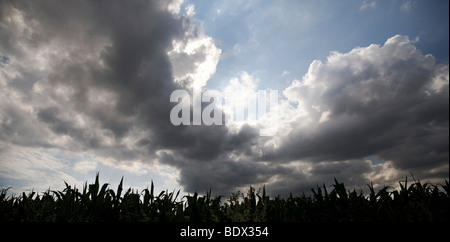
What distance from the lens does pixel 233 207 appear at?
236 inches

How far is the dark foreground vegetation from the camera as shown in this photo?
185 inches

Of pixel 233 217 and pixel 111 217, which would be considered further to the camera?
pixel 233 217

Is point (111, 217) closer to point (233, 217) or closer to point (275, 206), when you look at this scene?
point (233, 217)

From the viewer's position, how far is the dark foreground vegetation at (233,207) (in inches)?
185

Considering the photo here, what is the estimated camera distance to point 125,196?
567 cm
